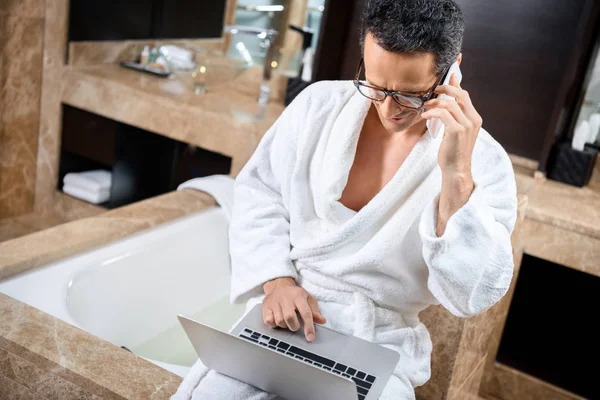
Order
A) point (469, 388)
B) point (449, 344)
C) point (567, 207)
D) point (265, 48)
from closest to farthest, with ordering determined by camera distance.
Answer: point (449, 344), point (469, 388), point (567, 207), point (265, 48)

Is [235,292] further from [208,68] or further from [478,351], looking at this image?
[208,68]

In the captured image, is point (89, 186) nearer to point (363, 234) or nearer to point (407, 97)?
point (363, 234)

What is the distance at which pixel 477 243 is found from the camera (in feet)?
4.21

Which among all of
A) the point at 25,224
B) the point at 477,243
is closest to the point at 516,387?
the point at 477,243

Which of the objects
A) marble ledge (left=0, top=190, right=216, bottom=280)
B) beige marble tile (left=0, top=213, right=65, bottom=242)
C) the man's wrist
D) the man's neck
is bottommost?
beige marble tile (left=0, top=213, right=65, bottom=242)

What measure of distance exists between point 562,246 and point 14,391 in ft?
5.18

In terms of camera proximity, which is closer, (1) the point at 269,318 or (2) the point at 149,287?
(1) the point at 269,318

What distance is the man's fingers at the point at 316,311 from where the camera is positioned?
1.42 meters

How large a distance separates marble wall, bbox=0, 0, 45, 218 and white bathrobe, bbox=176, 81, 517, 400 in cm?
171

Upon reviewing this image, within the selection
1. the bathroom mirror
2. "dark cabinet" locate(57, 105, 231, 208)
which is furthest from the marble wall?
the bathroom mirror

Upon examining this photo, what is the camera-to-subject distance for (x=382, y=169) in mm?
1491

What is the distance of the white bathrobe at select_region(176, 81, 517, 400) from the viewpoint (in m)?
1.31

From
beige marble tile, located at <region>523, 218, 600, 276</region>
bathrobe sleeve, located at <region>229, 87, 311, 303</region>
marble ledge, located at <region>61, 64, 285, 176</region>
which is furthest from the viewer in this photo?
marble ledge, located at <region>61, 64, 285, 176</region>

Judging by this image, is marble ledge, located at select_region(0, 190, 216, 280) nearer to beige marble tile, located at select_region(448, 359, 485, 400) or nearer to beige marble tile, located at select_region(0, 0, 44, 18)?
beige marble tile, located at select_region(448, 359, 485, 400)
